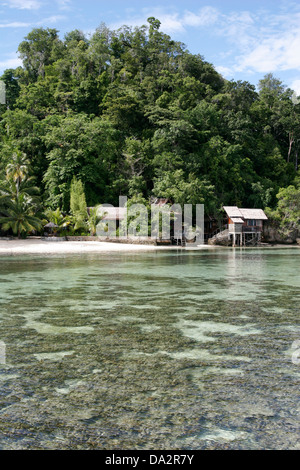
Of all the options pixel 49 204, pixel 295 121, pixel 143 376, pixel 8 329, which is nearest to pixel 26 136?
pixel 49 204

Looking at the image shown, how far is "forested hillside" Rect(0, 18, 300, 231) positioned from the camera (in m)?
39.7

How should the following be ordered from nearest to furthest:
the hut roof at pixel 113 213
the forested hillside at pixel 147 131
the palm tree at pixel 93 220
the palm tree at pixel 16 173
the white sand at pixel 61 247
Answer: the white sand at pixel 61 247, the palm tree at pixel 16 173, the palm tree at pixel 93 220, the hut roof at pixel 113 213, the forested hillside at pixel 147 131

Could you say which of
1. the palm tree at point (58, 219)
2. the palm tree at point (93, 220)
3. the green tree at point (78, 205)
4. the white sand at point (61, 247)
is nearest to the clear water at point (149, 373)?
the white sand at point (61, 247)

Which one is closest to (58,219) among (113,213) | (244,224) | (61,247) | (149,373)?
(113,213)

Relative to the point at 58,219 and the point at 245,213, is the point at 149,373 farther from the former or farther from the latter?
the point at 245,213

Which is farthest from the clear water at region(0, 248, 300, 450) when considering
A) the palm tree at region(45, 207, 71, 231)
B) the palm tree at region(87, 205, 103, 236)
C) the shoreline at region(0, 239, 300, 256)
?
the palm tree at region(45, 207, 71, 231)

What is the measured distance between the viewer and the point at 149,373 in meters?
4.46

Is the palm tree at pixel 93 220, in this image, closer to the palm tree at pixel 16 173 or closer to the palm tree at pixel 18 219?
the palm tree at pixel 18 219

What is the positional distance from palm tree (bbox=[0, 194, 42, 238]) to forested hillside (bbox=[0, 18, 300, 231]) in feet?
8.80

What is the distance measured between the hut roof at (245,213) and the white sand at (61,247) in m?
8.30

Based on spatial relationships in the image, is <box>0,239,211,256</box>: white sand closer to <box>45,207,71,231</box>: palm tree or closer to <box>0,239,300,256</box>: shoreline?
<box>0,239,300,256</box>: shoreline

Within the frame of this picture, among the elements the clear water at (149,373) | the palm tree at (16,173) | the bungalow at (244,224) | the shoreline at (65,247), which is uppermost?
the palm tree at (16,173)

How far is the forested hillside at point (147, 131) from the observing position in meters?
39.7
